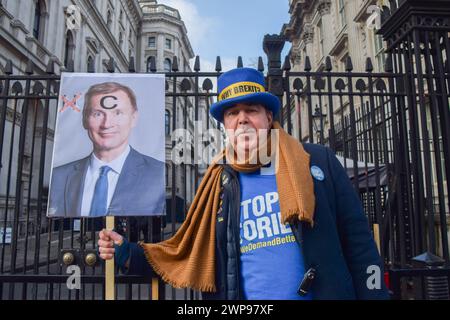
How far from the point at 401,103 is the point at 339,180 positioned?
233cm

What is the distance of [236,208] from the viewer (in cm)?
203

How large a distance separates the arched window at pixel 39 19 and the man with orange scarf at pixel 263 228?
2275cm

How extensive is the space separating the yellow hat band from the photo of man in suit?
128 cm

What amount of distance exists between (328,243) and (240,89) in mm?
1029

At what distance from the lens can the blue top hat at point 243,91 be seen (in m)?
2.06

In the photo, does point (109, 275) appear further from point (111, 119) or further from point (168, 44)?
point (168, 44)

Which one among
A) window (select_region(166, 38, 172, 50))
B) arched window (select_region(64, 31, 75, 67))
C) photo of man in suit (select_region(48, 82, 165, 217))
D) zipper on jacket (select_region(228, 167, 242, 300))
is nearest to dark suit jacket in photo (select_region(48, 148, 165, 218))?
photo of man in suit (select_region(48, 82, 165, 217))

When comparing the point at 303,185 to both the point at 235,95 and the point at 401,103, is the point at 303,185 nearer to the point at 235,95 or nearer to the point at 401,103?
the point at 235,95

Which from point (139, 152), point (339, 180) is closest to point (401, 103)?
point (339, 180)

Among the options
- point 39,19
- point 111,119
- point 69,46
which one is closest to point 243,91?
point 111,119

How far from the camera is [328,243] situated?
6.03ft

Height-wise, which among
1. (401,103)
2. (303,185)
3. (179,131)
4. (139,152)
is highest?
(401,103)

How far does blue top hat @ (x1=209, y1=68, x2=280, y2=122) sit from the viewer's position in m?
2.06

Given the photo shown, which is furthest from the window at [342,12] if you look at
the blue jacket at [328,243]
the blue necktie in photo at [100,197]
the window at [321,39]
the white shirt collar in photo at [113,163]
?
the blue jacket at [328,243]
